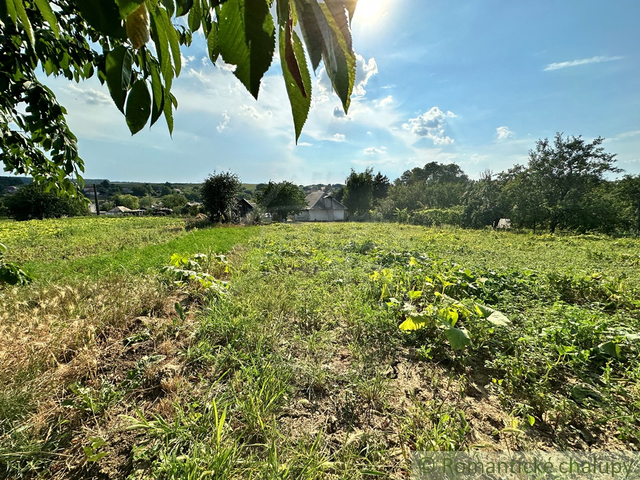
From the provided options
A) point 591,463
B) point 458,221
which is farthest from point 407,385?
point 458,221

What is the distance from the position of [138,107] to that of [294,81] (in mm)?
290

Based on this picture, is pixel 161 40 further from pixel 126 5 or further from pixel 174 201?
pixel 174 201

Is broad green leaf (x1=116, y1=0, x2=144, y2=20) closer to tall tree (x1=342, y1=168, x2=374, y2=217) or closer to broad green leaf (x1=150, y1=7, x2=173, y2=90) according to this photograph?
broad green leaf (x1=150, y1=7, x2=173, y2=90)

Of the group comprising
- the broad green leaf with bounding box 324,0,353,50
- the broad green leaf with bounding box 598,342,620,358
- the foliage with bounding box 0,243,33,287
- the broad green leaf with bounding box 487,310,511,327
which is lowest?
the broad green leaf with bounding box 598,342,620,358

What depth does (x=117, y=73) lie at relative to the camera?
1.44 ft

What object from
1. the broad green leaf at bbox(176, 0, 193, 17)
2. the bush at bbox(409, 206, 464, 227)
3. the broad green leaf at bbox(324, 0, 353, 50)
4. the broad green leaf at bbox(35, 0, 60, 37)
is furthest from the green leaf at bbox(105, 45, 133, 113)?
the bush at bbox(409, 206, 464, 227)

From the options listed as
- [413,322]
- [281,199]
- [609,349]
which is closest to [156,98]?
[413,322]

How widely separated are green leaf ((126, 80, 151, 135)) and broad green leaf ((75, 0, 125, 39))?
0.08 meters

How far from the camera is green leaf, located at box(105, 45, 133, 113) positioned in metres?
0.43

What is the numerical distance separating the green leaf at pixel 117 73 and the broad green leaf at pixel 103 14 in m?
0.05

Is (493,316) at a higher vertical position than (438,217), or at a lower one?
lower

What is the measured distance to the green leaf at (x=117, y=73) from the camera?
1.43 ft

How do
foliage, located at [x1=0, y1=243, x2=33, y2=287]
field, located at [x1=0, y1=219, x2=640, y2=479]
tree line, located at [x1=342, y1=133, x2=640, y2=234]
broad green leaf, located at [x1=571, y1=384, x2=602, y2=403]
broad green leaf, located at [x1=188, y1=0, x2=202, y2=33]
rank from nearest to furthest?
1. broad green leaf, located at [x1=188, y1=0, x2=202, y2=33]
2. field, located at [x1=0, y1=219, x2=640, y2=479]
3. broad green leaf, located at [x1=571, y1=384, x2=602, y2=403]
4. foliage, located at [x1=0, y1=243, x2=33, y2=287]
5. tree line, located at [x1=342, y1=133, x2=640, y2=234]

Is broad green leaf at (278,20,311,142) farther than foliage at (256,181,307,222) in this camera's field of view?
No
